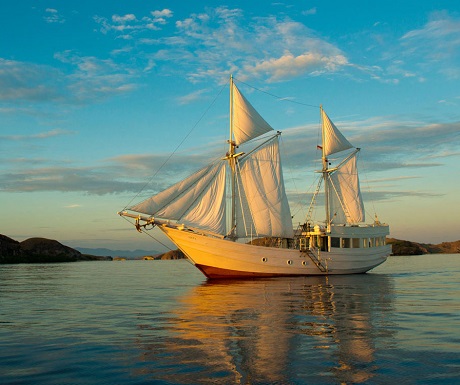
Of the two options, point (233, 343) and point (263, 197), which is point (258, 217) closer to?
point (263, 197)

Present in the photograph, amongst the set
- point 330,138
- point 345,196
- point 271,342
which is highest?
point 330,138

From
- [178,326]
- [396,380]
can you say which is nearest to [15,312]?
[178,326]

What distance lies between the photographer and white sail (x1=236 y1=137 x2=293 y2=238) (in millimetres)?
53406

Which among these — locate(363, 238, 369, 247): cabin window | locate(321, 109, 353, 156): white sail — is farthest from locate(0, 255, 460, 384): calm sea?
locate(321, 109, 353, 156): white sail

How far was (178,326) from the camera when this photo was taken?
62.5 ft

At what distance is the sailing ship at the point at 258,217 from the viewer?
48375 millimetres

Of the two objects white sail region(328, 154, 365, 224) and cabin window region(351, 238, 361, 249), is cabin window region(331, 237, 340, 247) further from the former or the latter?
white sail region(328, 154, 365, 224)

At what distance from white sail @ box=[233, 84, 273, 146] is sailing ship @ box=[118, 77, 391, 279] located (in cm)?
12

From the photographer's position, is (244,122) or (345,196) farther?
(345,196)

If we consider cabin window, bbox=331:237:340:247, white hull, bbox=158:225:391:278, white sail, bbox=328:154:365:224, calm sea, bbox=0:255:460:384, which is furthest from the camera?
white sail, bbox=328:154:365:224

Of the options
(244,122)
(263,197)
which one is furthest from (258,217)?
(244,122)

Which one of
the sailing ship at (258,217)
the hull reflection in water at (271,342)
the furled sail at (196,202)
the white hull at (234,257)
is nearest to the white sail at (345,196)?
the sailing ship at (258,217)

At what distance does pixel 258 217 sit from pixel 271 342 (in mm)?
38402

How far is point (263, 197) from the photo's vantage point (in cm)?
5428
